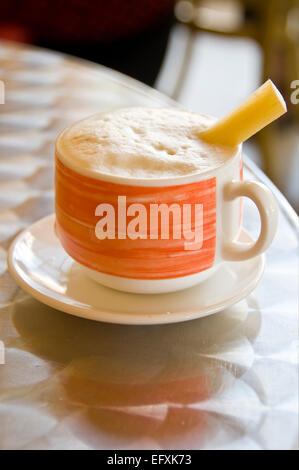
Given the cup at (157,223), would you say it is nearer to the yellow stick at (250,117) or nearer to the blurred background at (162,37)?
the yellow stick at (250,117)

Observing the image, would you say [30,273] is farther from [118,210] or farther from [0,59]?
[0,59]

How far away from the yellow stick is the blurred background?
3.44 ft

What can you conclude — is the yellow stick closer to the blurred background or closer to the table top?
the table top

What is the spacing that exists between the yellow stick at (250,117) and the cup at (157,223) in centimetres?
1

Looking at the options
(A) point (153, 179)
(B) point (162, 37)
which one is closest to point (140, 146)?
(A) point (153, 179)

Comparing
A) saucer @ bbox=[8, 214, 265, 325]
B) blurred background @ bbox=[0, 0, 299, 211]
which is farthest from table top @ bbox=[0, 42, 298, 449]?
blurred background @ bbox=[0, 0, 299, 211]

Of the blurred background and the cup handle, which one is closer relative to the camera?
the cup handle

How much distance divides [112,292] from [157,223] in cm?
7

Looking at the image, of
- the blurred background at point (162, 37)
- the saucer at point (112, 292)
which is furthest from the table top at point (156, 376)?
the blurred background at point (162, 37)

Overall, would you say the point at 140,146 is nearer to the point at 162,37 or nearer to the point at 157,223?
the point at 157,223

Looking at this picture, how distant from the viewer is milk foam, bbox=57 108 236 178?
38cm

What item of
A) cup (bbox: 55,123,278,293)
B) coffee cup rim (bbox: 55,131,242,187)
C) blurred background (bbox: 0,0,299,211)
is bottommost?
blurred background (bbox: 0,0,299,211)

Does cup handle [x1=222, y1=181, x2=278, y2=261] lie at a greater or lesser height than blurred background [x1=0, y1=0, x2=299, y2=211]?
greater

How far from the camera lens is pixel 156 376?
1.22 ft
